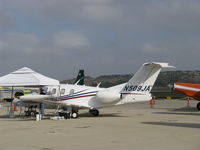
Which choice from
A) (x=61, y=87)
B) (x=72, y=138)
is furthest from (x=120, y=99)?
(x=72, y=138)

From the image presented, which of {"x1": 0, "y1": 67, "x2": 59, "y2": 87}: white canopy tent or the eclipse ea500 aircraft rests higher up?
{"x1": 0, "y1": 67, "x2": 59, "y2": 87}: white canopy tent

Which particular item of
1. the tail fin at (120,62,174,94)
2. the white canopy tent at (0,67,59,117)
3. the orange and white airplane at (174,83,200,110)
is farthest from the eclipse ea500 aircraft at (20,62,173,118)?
the orange and white airplane at (174,83,200,110)

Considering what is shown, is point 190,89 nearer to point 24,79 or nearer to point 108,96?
point 108,96

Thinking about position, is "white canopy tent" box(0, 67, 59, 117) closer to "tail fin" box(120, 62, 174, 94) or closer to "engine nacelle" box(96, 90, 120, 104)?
"engine nacelle" box(96, 90, 120, 104)

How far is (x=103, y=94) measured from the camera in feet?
63.3

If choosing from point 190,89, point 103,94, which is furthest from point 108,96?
point 190,89

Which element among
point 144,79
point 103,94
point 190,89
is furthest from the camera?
point 190,89

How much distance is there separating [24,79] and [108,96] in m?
5.77

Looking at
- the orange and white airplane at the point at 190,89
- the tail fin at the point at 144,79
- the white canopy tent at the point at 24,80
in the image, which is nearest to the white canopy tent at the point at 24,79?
the white canopy tent at the point at 24,80

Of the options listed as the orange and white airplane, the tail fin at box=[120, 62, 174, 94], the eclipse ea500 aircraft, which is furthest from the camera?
the orange and white airplane

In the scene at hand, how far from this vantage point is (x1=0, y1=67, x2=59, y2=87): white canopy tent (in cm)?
1997

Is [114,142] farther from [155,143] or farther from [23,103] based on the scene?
[23,103]

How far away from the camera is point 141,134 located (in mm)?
11789

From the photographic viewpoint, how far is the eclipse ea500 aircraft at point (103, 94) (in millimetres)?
19047
